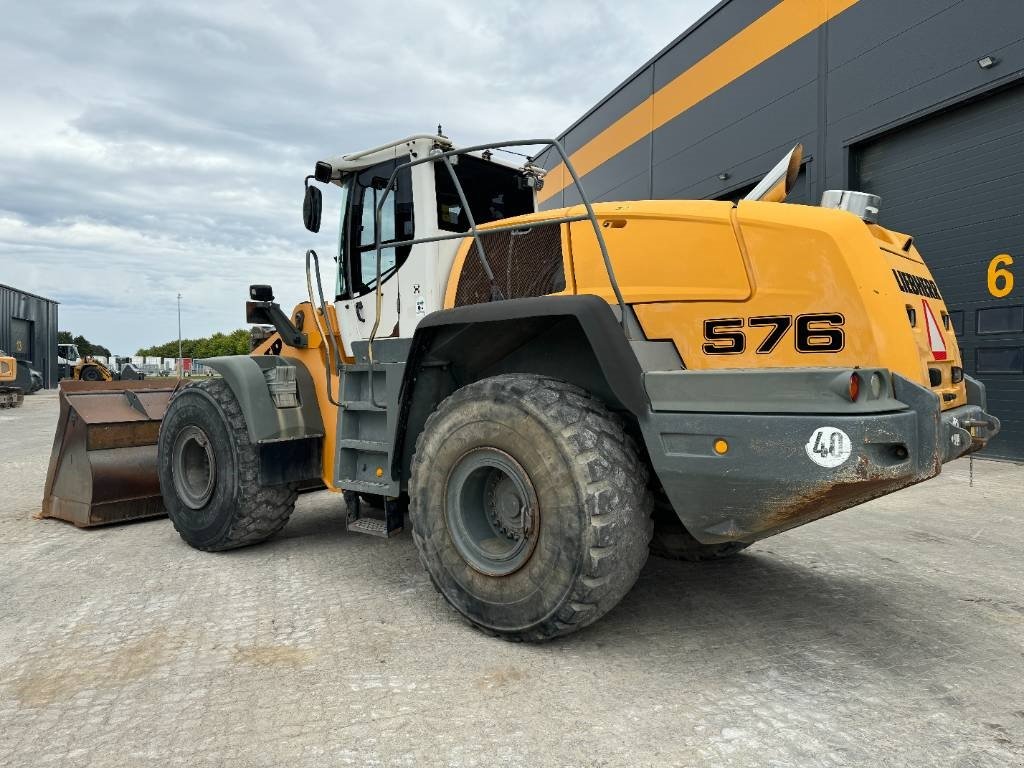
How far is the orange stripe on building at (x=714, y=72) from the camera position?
433 inches

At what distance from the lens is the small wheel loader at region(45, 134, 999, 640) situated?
2689 millimetres

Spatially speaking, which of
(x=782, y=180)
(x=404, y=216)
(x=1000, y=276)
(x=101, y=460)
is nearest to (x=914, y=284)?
(x=782, y=180)

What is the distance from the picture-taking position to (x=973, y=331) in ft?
29.7

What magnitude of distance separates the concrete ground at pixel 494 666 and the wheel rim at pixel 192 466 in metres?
0.43

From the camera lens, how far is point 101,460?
566 centimetres

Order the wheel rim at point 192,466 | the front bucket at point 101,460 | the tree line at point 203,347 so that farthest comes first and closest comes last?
1. the tree line at point 203,347
2. the front bucket at point 101,460
3. the wheel rim at point 192,466

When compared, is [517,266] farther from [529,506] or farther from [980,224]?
[980,224]

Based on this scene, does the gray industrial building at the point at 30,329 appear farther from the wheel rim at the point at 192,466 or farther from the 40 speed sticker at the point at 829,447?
the 40 speed sticker at the point at 829,447

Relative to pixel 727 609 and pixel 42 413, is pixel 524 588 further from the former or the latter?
pixel 42 413

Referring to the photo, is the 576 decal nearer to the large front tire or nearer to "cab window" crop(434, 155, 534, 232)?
the large front tire

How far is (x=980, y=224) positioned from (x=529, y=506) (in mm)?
8619

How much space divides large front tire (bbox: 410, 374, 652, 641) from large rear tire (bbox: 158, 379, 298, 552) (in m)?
1.68

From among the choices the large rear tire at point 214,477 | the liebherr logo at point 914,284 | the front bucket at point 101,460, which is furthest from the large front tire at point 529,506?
the front bucket at point 101,460

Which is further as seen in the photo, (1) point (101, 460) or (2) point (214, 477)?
(1) point (101, 460)
